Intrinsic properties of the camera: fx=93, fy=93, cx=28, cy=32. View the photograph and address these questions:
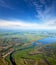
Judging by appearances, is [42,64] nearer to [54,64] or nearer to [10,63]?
[54,64]

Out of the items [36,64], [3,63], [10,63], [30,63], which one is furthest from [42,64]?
[3,63]

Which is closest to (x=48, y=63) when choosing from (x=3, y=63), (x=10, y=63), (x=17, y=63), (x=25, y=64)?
(x=25, y=64)

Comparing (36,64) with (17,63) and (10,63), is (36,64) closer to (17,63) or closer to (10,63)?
(17,63)

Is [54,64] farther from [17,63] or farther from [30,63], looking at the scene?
[17,63]

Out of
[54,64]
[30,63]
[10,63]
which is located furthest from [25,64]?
[54,64]

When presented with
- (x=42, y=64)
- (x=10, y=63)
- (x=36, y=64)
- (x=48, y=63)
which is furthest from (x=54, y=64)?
(x=10, y=63)
